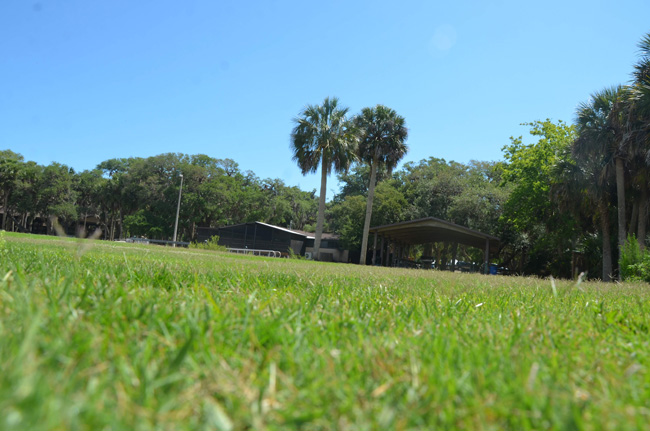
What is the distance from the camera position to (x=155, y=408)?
2.77 feet

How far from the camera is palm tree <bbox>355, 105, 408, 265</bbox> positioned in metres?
37.5

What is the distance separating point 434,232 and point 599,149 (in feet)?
48.5

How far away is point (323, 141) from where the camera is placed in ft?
120

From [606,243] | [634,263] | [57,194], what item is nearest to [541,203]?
[606,243]

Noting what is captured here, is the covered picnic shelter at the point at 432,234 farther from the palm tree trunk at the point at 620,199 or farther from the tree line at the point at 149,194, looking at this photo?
the tree line at the point at 149,194

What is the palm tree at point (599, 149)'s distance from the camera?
23.0 metres

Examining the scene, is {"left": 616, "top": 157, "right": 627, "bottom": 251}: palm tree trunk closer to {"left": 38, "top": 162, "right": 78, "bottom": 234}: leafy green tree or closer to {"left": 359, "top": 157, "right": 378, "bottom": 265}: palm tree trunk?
{"left": 359, "top": 157, "right": 378, "bottom": 265}: palm tree trunk

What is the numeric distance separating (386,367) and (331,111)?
37132 millimetres

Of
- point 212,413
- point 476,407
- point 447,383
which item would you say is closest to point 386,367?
point 447,383

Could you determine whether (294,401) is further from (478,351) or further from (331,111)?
(331,111)

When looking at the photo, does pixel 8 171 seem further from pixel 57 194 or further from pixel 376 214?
pixel 376 214

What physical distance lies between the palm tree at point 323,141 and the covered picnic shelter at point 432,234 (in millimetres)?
5565

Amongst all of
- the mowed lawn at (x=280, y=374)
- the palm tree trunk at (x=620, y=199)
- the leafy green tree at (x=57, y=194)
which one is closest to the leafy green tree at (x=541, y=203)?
the palm tree trunk at (x=620, y=199)

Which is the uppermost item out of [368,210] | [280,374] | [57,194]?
[57,194]
